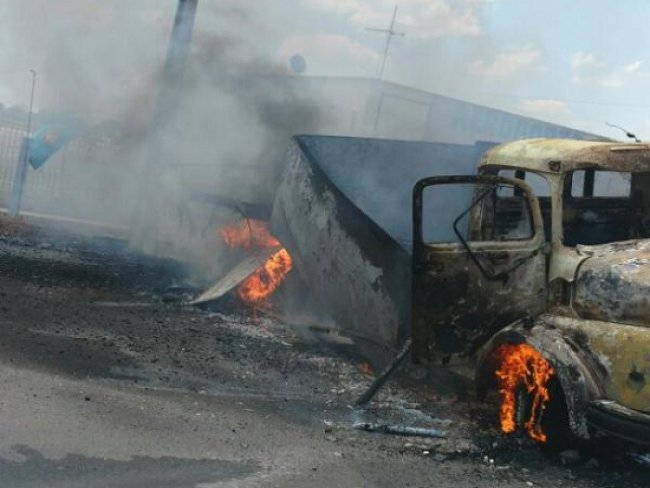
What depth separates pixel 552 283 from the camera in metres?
4.40

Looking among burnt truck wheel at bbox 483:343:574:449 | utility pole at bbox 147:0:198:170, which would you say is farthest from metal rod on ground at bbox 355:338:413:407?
utility pole at bbox 147:0:198:170

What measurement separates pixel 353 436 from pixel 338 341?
219 cm

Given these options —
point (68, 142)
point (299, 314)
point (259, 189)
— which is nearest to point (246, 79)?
point (259, 189)

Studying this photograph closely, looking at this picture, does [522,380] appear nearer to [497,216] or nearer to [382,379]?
[382,379]

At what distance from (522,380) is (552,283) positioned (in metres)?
0.67

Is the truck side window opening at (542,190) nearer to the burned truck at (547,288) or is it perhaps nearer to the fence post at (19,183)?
the burned truck at (547,288)

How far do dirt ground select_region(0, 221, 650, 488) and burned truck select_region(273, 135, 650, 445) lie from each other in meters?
0.40

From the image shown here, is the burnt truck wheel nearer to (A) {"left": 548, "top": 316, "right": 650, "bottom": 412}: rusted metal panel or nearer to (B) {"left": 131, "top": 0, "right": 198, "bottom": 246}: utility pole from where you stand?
(A) {"left": 548, "top": 316, "right": 650, "bottom": 412}: rusted metal panel

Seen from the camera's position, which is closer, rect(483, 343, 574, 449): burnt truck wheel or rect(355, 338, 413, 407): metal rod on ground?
rect(483, 343, 574, 449): burnt truck wheel

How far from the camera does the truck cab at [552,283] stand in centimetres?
383

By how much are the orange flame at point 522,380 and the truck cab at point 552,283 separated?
0.01 m

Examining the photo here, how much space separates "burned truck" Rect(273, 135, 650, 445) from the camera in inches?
151

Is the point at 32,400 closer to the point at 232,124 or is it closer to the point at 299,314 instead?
the point at 299,314

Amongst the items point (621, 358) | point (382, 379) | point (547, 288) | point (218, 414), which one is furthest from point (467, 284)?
point (218, 414)
